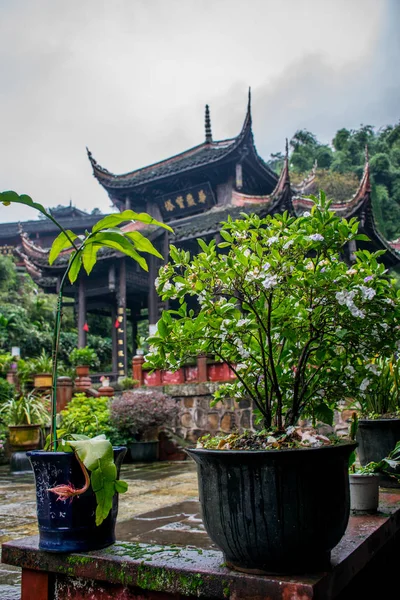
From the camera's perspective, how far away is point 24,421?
8.17 m

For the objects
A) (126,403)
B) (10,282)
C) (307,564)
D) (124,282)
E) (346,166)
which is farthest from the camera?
(346,166)

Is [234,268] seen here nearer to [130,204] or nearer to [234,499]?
[234,499]

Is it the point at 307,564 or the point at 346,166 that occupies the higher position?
the point at 346,166

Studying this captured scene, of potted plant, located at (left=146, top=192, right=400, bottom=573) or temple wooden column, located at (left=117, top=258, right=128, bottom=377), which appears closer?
potted plant, located at (left=146, top=192, right=400, bottom=573)

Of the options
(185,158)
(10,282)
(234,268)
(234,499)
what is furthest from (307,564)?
(10,282)

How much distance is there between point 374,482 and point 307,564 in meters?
0.96

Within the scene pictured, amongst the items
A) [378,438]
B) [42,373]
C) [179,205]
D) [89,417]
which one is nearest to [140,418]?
[89,417]

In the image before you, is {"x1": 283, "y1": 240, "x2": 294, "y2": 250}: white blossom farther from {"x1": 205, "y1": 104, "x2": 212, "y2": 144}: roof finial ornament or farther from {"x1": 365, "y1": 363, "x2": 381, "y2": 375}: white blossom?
{"x1": 205, "y1": 104, "x2": 212, "y2": 144}: roof finial ornament

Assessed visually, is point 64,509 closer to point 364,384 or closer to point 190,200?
point 364,384

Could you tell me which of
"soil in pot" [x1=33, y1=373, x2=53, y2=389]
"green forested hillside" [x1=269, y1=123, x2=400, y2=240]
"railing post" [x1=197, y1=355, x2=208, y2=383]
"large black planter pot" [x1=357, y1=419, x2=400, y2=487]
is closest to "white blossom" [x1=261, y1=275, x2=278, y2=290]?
"large black planter pot" [x1=357, y1=419, x2=400, y2=487]

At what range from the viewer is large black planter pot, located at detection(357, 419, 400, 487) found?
304 cm

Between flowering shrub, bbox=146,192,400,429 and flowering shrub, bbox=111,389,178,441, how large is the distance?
5.81m

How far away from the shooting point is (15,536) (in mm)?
3225

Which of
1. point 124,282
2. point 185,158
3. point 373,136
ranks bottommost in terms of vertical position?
point 124,282
